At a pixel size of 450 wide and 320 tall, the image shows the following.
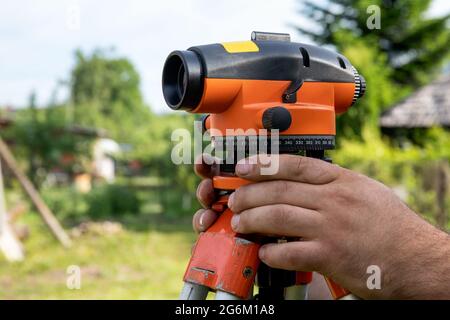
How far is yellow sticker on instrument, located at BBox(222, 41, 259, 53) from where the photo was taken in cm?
100

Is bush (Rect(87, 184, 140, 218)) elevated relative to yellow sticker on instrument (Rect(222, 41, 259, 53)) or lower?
lower

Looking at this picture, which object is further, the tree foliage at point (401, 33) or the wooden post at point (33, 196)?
the tree foliage at point (401, 33)

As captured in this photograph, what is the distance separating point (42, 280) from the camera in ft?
20.9

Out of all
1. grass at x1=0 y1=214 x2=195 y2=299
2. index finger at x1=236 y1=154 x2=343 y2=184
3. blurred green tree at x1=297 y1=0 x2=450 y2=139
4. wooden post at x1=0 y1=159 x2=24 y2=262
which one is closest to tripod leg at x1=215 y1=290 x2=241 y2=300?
index finger at x1=236 y1=154 x2=343 y2=184

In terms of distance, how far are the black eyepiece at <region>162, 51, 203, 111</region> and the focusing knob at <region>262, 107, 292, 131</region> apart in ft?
0.43

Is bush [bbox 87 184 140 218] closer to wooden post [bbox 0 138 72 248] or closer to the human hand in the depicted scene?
wooden post [bbox 0 138 72 248]

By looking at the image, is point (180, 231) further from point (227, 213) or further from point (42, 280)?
point (227, 213)

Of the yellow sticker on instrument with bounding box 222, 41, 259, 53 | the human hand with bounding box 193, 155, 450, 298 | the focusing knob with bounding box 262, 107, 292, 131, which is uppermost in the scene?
the yellow sticker on instrument with bounding box 222, 41, 259, 53

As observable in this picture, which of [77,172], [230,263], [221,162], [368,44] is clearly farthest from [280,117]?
[368,44]

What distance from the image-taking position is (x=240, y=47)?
1.01 m

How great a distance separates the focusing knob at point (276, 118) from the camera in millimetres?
978

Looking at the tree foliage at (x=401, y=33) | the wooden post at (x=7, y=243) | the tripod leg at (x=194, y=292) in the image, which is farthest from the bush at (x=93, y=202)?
the tripod leg at (x=194, y=292)

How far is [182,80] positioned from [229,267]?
388 mm

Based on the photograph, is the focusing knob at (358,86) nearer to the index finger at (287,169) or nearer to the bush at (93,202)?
the index finger at (287,169)
